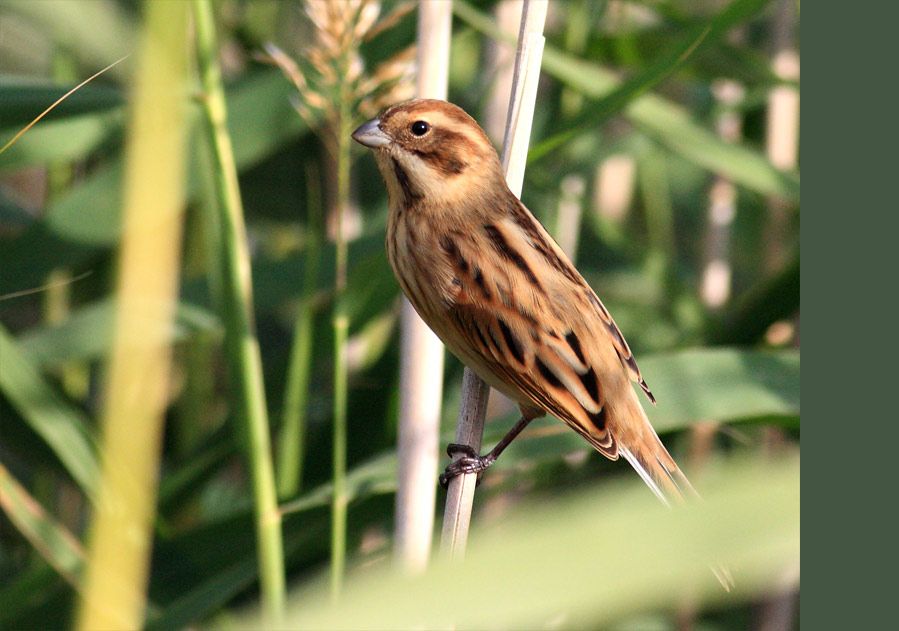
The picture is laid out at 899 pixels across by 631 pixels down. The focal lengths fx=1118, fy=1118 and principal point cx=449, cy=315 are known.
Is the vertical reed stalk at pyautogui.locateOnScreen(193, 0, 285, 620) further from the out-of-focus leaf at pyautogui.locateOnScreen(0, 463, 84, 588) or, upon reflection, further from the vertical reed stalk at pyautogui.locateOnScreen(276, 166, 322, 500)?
the out-of-focus leaf at pyautogui.locateOnScreen(0, 463, 84, 588)

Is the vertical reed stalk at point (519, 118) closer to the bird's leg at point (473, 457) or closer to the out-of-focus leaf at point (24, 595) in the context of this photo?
the bird's leg at point (473, 457)

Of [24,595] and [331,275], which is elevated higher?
[331,275]

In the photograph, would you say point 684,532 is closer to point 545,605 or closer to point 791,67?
point 545,605

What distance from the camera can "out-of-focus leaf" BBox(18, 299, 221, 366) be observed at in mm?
2471

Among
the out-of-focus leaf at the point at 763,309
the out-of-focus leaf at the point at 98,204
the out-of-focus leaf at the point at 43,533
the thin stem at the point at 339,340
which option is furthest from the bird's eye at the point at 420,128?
the out-of-focus leaf at the point at 763,309

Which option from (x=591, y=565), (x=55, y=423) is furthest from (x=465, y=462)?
(x=591, y=565)

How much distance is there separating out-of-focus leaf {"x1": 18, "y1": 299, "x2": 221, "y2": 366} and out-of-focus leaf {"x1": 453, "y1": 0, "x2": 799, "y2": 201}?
0.90 metres

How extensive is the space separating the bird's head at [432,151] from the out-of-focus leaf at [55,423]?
0.74 meters

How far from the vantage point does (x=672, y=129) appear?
7.78 ft

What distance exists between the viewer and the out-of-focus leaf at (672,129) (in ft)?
7.32

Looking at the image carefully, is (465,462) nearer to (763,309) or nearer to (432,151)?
(432,151)

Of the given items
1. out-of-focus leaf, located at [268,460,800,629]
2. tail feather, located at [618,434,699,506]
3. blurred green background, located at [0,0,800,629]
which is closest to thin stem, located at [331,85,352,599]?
blurred green background, located at [0,0,800,629]

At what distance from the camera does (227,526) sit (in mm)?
2275

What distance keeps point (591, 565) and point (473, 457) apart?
4.04 feet
